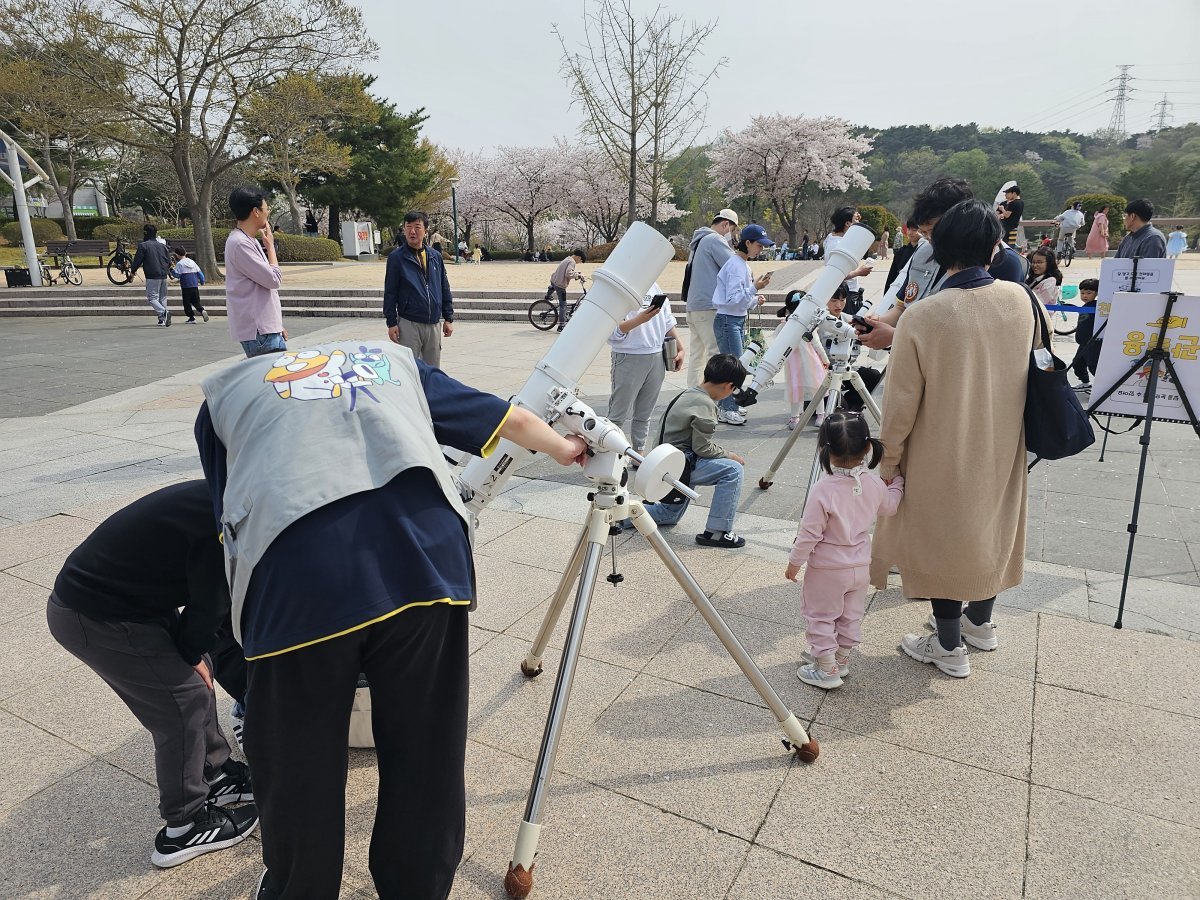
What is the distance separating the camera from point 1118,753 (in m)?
2.59

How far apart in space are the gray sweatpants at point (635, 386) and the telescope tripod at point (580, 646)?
8.91 feet

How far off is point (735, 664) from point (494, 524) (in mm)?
2069

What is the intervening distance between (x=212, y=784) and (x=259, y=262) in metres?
4.25

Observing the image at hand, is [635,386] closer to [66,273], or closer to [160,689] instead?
[160,689]

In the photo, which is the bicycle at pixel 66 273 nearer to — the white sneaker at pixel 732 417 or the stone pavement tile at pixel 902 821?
the white sneaker at pixel 732 417

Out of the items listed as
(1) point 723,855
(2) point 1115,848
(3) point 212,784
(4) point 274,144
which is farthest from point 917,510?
(4) point 274,144

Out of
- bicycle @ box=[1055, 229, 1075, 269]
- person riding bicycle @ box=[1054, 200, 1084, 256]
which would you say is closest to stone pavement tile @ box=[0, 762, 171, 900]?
person riding bicycle @ box=[1054, 200, 1084, 256]

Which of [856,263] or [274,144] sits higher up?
[274,144]

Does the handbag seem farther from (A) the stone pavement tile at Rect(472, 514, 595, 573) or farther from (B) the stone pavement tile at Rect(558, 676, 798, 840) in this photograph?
(A) the stone pavement tile at Rect(472, 514, 595, 573)

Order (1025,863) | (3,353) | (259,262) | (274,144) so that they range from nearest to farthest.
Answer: (1025,863) < (259,262) < (3,353) < (274,144)

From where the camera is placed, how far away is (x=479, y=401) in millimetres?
1750

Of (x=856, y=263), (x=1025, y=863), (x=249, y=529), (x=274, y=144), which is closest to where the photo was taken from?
(x=249, y=529)

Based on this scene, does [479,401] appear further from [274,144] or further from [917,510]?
[274,144]

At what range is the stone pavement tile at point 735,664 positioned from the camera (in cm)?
297
